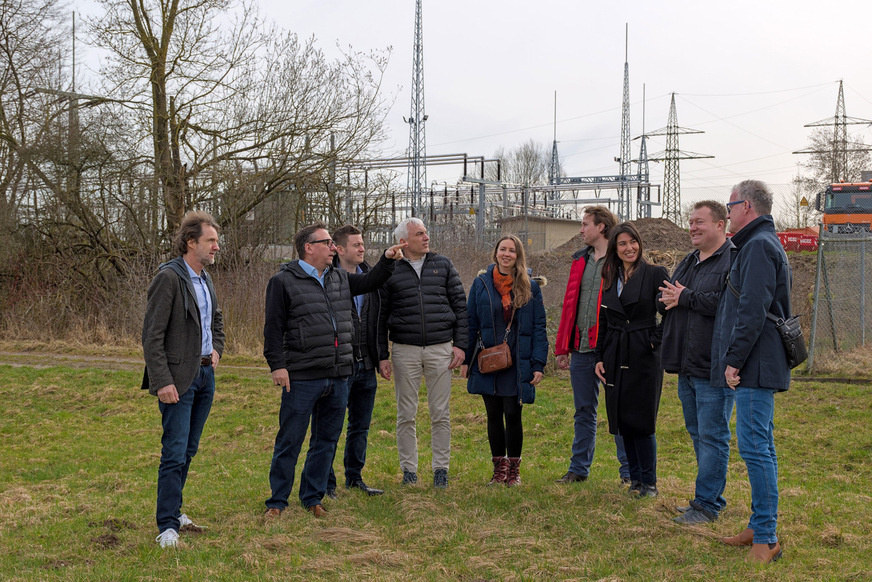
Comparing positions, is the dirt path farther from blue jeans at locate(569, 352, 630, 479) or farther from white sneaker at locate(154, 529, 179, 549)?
white sneaker at locate(154, 529, 179, 549)

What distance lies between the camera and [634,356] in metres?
5.91

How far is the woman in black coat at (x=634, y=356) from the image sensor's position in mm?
5891

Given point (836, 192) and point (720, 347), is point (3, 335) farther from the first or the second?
point (836, 192)

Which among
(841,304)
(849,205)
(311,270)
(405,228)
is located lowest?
(841,304)

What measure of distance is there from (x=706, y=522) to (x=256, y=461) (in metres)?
4.72

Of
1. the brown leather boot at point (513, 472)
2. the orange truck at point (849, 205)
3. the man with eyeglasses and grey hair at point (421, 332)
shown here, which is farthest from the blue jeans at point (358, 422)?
the orange truck at point (849, 205)

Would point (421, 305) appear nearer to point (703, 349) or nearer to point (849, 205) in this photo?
point (703, 349)

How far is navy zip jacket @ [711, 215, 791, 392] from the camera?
14.8 feet

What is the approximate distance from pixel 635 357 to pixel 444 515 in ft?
6.01

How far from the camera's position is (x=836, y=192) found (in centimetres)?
2847

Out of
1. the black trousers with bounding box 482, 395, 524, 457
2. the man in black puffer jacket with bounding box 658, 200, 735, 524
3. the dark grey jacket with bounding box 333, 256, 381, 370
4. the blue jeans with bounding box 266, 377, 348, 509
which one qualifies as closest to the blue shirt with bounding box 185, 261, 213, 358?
the blue jeans with bounding box 266, 377, 348, 509

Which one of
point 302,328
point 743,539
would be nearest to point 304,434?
point 302,328

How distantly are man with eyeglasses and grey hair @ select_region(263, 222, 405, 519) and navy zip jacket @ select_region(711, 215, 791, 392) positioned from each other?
97.1 inches

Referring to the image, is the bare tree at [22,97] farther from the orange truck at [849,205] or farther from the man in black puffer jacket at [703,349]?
the orange truck at [849,205]
